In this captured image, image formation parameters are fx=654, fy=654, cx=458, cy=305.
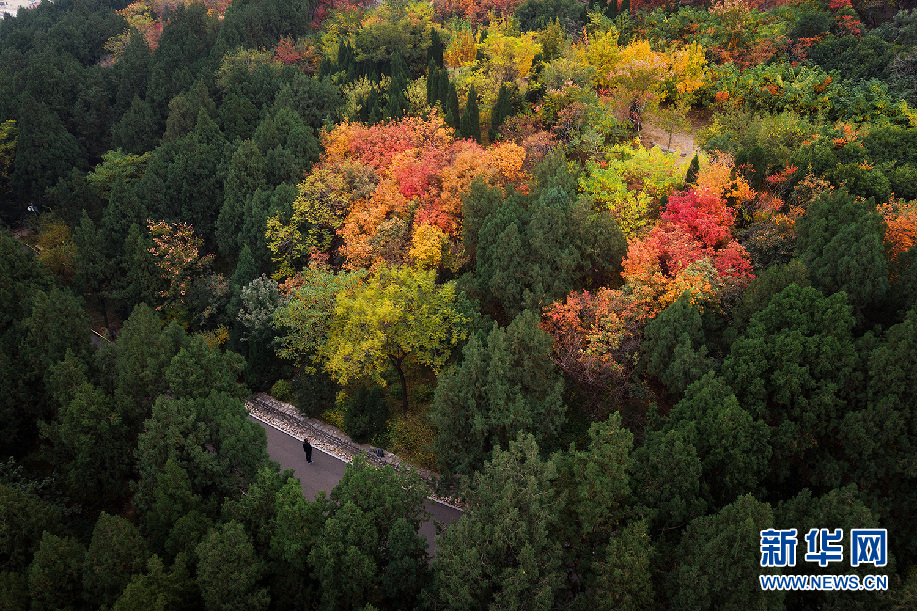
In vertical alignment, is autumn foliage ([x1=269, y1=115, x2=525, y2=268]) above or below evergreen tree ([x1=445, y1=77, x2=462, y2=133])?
below

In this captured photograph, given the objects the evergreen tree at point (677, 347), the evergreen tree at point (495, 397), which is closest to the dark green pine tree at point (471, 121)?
the evergreen tree at point (495, 397)

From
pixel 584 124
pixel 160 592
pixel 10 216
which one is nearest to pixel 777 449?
pixel 160 592

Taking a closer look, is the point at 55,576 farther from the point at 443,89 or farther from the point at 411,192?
the point at 443,89

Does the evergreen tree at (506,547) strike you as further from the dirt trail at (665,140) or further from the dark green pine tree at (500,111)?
the dirt trail at (665,140)

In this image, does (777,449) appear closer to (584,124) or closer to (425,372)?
(425,372)

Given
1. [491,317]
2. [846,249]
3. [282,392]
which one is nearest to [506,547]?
[491,317]

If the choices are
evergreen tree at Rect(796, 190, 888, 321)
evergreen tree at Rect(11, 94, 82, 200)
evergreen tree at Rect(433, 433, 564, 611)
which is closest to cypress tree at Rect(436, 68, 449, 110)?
evergreen tree at Rect(796, 190, 888, 321)

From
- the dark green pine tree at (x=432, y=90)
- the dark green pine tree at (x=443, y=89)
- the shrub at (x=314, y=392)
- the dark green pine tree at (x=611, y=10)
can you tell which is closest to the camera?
the shrub at (x=314, y=392)

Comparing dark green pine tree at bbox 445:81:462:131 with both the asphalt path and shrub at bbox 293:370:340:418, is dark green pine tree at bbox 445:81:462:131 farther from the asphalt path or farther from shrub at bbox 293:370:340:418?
the asphalt path
